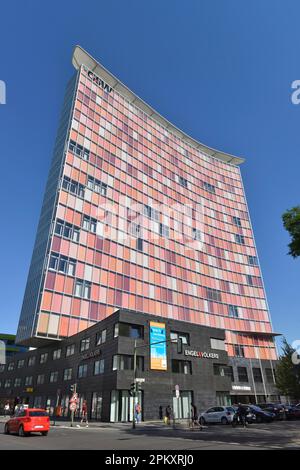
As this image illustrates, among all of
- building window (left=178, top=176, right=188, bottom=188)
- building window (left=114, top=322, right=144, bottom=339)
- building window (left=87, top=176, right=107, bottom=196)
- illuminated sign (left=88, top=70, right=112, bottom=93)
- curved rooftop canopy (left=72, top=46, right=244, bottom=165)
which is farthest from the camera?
building window (left=178, top=176, right=188, bottom=188)

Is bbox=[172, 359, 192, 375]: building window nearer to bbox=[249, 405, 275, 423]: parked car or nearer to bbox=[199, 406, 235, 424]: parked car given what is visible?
bbox=[199, 406, 235, 424]: parked car

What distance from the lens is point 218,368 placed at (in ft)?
152

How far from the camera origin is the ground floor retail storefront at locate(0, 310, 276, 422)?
35.0m

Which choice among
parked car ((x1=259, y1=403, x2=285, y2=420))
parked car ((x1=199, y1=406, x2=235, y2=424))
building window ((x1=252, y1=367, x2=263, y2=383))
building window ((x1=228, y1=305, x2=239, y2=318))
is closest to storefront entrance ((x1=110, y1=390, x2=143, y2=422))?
parked car ((x1=199, y1=406, x2=235, y2=424))

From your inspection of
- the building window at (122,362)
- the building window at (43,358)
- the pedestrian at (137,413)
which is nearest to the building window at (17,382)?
the building window at (43,358)

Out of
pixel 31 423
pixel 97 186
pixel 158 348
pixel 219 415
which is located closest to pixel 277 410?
pixel 219 415

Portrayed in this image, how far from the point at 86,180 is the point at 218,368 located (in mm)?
35556

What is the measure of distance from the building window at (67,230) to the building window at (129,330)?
686 inches

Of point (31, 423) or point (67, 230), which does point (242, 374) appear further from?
point (31, 423)

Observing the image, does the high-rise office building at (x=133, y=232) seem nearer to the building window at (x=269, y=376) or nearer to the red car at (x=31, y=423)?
the building window at (x=269, y=376)

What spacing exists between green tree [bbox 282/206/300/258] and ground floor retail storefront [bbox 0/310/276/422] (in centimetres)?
1433

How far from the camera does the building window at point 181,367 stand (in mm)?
40688

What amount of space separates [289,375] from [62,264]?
3591 centimetres

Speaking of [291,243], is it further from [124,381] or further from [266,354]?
[266,354]
